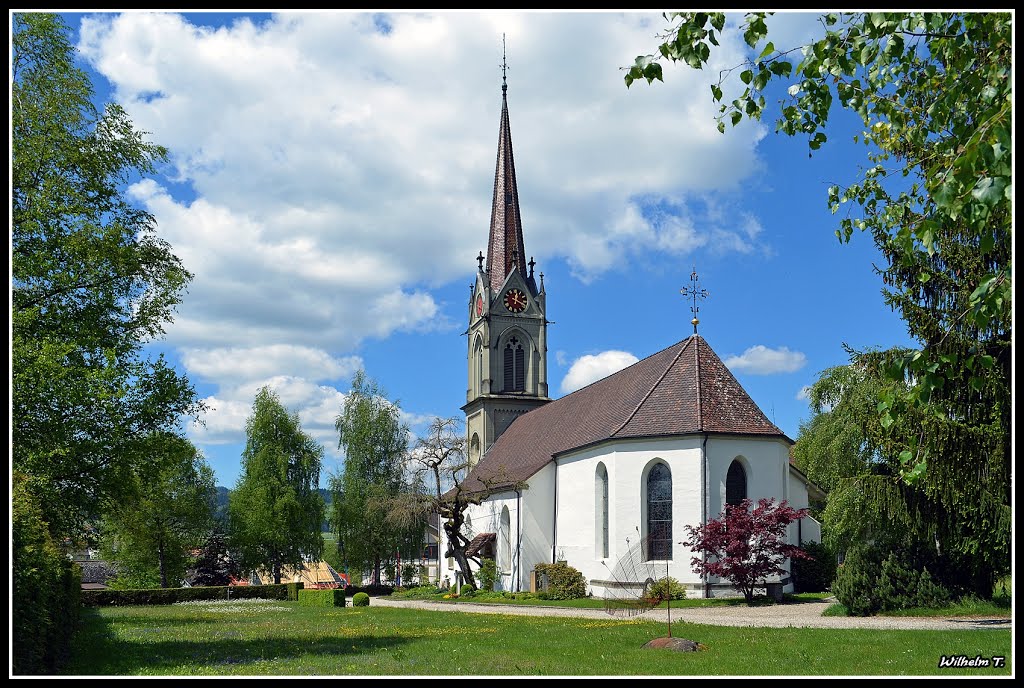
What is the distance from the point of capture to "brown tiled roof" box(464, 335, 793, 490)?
96.8 ft

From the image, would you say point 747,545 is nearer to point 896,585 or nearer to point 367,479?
point 896,585

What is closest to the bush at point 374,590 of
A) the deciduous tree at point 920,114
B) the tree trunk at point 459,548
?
the tree trunk at point 459,548

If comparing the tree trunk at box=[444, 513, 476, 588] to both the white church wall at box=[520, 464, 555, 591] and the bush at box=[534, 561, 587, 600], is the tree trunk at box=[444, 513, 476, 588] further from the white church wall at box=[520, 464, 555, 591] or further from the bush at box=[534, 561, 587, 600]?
the bush at box=[534, 561, 587, 600]

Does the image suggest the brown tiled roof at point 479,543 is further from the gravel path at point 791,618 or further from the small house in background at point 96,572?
the small house in background at point 96,572

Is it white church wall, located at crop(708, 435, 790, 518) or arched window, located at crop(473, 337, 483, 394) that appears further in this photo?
arched window, located at crop(473, 337, 483, 394)

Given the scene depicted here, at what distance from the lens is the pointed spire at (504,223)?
2208 inches

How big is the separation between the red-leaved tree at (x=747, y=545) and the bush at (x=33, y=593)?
726 inches

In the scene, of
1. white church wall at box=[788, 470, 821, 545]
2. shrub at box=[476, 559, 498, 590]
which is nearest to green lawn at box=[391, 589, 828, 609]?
shrub at box=[476, 559, 498, 590]

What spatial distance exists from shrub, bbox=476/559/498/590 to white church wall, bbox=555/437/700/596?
15.9 ft

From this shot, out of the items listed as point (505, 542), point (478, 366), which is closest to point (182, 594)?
point (505, 542)

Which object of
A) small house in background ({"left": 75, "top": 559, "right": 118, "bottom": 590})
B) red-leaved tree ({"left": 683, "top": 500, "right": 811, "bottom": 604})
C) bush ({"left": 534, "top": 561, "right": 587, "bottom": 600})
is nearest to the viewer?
red-leaved tree ({"left": 683, "top": 500, "right": 811, "bottom": 604})

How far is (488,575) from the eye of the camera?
37750mm

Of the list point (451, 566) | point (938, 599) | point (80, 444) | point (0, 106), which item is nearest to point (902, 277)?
point (938, 599)

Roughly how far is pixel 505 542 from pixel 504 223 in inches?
991
